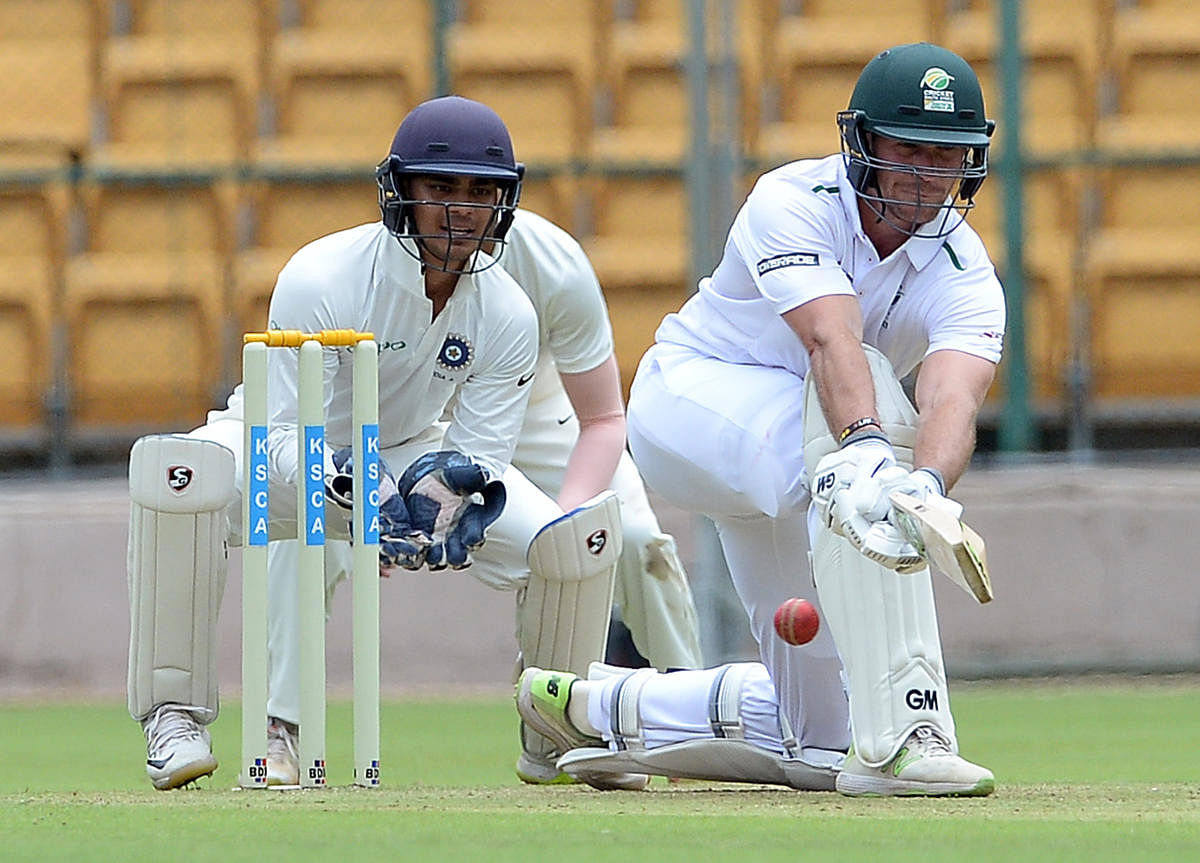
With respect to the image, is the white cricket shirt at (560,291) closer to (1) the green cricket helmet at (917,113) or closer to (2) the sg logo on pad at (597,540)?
(2) the sg logo on pad at (597,540)

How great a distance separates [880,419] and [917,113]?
0.53 meters

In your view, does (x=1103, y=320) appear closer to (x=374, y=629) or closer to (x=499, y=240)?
(x=499, y=240)

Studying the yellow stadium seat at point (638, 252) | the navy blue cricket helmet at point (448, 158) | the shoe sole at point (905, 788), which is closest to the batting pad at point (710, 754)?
the shoe sole at point (905, 788)

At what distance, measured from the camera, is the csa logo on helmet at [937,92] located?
371 cm

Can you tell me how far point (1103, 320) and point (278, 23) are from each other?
330cm

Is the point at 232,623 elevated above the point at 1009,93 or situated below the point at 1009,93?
below

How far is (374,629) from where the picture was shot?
3.67 meters

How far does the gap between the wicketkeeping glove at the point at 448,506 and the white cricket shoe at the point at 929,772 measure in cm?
85

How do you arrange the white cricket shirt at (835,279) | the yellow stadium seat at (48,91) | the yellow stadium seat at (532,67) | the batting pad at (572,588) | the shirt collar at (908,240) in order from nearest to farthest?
the white cricket shirt at (835,279)
the shirt collar at (908,240)
the batting pad at (572,588)
the yellow stadium seat at (532,67)
the yellow stadium seat at (48,91)

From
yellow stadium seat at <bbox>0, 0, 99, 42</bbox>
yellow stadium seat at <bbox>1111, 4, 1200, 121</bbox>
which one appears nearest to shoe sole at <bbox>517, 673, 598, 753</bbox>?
yellow stadium seat at <bbox>1111, 4, 1200, 121</bbox>

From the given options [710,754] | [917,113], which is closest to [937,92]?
[917,113]

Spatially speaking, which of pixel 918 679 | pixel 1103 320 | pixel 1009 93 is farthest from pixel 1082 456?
pixel 918 679

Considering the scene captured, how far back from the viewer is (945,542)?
3219mm

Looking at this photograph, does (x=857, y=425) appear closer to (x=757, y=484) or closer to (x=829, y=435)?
(x=829, y=435)
